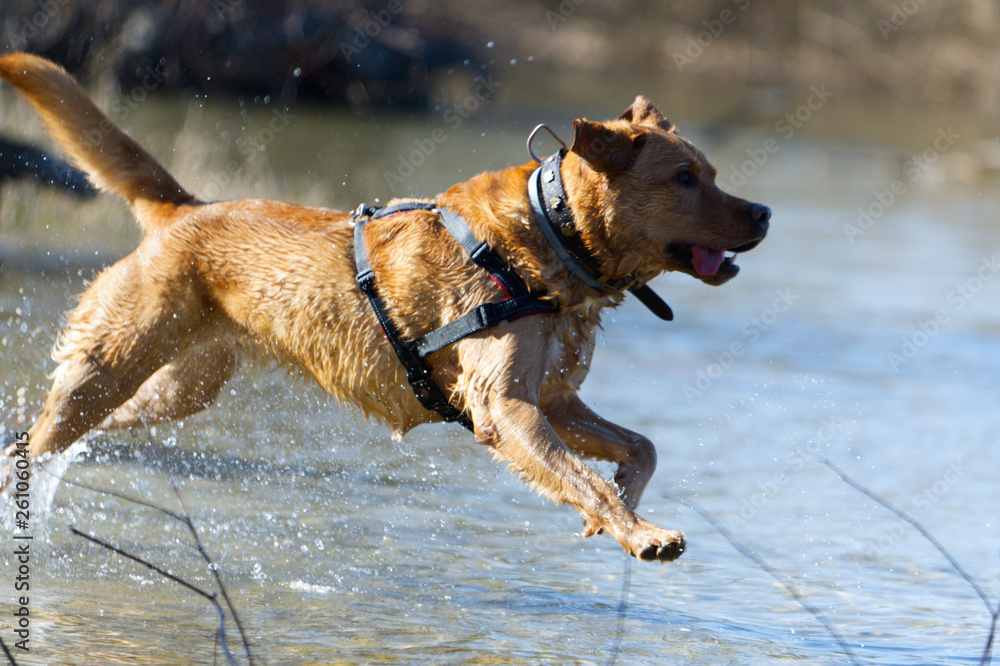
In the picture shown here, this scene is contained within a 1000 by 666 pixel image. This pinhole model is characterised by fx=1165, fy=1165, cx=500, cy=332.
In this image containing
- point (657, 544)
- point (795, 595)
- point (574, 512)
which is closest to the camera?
point (795, 595)

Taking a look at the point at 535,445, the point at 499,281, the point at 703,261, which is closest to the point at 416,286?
the point at 499,281

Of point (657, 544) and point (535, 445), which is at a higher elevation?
point (535, 445)

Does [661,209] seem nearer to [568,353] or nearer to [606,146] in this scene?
[606,146]

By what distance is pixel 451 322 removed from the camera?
4.70 m

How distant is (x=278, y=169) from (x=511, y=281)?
10879 millimetres

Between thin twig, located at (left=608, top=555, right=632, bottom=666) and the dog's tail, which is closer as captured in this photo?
thin twig, located at (left=608, top=555, right=632, bottom=666)

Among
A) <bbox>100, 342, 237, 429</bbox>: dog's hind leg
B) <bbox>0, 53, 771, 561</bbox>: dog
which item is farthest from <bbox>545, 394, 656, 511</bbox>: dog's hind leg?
<bbox>100, 342, 237, 429</bbox>: dog's hind leg

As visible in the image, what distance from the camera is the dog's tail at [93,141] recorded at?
16.8 feet

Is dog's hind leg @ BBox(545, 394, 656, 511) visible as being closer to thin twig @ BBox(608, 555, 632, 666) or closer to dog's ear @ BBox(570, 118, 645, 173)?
thin twig @ BBox(608, 555, 632, 666)

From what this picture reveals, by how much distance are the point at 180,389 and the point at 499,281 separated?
6.06 feet

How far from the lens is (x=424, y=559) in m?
5.39

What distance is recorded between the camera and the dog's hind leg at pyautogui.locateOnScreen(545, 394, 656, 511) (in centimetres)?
481

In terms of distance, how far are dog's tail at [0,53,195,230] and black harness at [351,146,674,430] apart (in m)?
1.16

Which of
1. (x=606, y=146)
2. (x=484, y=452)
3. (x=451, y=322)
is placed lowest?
(x=484, y=452)
